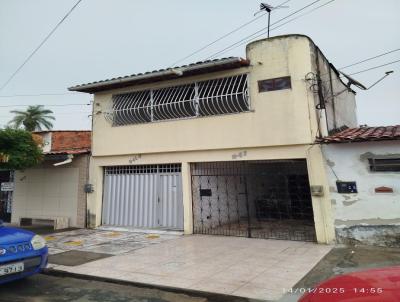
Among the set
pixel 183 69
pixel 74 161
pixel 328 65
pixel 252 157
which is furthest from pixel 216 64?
pixel 74 161

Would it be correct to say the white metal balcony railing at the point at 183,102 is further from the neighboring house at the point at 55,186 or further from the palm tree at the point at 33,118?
the palm tree at the point at 33,118

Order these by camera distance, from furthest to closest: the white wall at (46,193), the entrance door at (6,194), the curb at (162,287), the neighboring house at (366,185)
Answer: the entrance door at (6,194) → the white wall at (46,193) → the neighboring house at (366,185) → the curb at (162,287)

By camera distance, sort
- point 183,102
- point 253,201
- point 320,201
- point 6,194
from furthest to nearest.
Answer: point 6,194 < point 253,201 < point 183,102 < point 320,201

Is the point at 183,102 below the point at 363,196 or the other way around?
the other way around

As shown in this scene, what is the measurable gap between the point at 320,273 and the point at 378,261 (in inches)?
58.9

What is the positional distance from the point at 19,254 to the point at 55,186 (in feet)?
26.0

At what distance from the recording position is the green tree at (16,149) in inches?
380

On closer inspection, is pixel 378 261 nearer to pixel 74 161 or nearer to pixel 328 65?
pixel 328 65

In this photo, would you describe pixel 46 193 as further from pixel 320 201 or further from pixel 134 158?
pixel 320 201

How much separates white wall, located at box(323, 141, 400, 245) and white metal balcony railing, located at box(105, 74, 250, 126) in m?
2.89

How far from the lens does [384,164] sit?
7543 millimetres

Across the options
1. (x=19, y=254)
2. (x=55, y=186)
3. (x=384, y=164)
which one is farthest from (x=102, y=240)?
(x=384, y=164)

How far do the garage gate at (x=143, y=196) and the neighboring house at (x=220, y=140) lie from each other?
34 mm

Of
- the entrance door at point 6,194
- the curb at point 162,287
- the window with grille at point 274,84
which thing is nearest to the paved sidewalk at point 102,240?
the curb at point 162,287
